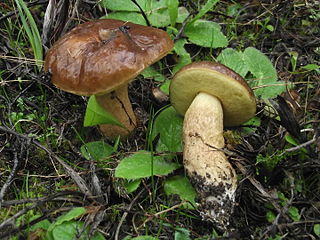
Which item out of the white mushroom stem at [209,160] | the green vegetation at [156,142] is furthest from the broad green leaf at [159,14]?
the white mushroom stem at [209,160]

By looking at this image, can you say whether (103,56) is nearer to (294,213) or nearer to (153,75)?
(153,75)

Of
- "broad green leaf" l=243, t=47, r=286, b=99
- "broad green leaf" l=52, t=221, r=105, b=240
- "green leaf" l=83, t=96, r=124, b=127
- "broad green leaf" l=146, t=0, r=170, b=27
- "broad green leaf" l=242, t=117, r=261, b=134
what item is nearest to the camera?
"broad green leaf" l=52, t=221, r=105, b=240

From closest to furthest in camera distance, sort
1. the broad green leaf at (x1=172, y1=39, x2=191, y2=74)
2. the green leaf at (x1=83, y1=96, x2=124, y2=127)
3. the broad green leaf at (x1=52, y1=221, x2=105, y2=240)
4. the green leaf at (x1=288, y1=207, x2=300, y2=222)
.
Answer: the broad green leaf at (x1=52, y1=221, x2=105, y2=240) < the green leaf at (x1=288, y1=207, x2=300, y2=222) < the green leaf at (x1=83, y1=96, x2=124, y2=127) < the broad green leaf at (x1=172, y1=39, x2=191, y2=74)

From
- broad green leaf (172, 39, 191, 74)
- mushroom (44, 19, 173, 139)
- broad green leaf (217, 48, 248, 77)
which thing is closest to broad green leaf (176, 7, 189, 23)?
broad green leaf (172, 39, 191, 74)

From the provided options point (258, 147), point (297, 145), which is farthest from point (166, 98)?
point (297, 145)

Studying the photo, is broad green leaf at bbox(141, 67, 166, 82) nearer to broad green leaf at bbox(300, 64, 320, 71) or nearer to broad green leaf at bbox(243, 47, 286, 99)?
broad green leaf at bbox(243, 47, 286, 99)

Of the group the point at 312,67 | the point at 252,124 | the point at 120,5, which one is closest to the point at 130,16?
the point at 120,5

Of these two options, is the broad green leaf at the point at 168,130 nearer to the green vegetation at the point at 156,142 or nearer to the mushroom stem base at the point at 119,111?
the green vegetation at the point at 156,142
